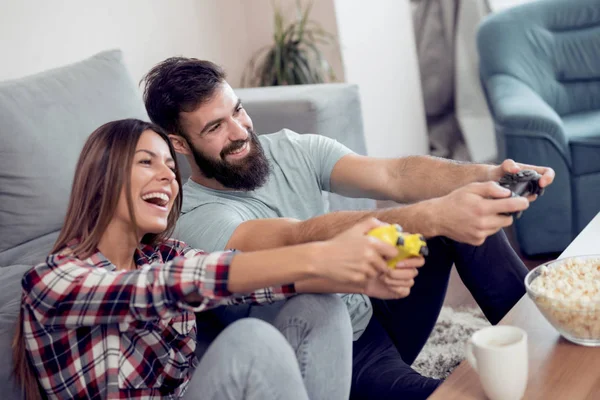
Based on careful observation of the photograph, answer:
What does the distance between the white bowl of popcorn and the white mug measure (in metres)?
0.12

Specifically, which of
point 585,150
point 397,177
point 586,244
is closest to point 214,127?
point 397,177

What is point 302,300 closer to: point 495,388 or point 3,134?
point 495,388

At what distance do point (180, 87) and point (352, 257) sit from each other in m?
0.75

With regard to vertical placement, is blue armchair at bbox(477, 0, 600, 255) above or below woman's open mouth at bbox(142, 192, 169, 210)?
below

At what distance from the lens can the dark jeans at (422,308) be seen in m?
1.47

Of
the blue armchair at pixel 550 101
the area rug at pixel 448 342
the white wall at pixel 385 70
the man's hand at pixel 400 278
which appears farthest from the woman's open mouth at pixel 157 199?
the white wall at pixel 385 70

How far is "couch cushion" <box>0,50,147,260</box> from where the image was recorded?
72.4 inches

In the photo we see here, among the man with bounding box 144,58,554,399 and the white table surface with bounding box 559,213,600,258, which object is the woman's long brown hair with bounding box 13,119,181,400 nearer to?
the man with bounding box 144,58,554,399

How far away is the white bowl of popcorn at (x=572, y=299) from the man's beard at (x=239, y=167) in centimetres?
64

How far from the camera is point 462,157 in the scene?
3992mm

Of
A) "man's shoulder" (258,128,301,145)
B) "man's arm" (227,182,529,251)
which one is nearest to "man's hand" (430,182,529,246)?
"man's arm" (227,182,529,251)

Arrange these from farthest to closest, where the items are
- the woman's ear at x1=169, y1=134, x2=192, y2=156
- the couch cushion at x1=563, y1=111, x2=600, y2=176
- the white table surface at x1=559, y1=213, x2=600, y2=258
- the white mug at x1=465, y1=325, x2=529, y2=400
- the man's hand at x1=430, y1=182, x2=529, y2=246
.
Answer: the couch cushion at x1=563, y1=111, x2=600, y2=176 → the woman's ear at x1=169, y1=134, x2=192, y2=156 → the white table surface at x1=559, y1=213, x2=600, y2=258 → the man's hand at x1=430, y1=182, x2=529, y2=246 → the white mug at x1=465, y1=325, x2=529, y2=400

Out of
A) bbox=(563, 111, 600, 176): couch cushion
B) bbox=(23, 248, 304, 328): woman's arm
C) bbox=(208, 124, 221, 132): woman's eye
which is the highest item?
bbox=(208, 124, 221, 132): woman's eye

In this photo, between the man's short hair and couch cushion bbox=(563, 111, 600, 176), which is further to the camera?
couch cushion bbox=(563, 111, 600, 176)
